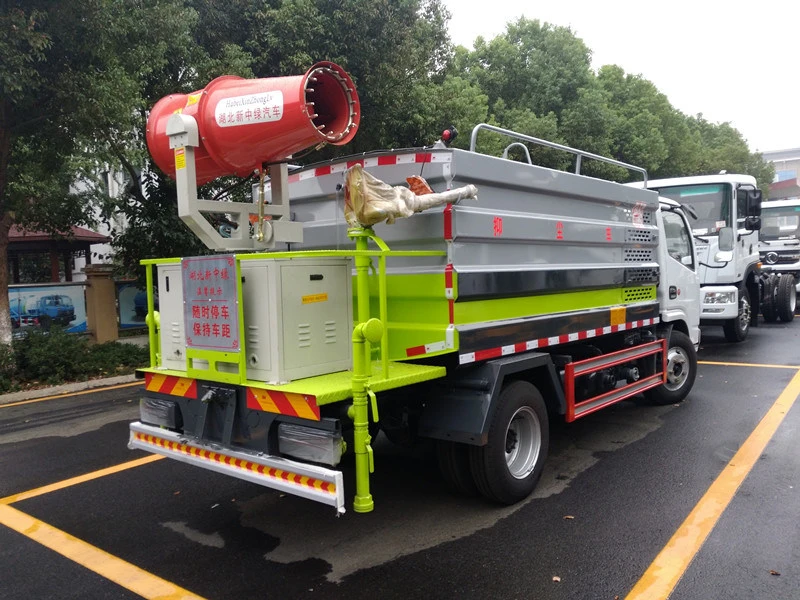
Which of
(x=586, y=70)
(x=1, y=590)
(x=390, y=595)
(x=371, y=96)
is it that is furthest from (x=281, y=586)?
(x=586, y=70)

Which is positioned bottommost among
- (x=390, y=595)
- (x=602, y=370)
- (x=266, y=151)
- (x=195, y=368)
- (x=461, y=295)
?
(x=390, y=595)

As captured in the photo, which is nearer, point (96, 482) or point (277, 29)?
point (96, 482)

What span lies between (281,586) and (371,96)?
10.5 m

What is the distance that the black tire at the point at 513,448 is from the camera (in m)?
4.21

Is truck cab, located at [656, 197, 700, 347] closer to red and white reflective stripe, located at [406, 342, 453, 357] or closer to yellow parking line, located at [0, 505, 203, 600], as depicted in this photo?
red and white reflective stripe, located at [406, 342, 453, 357]

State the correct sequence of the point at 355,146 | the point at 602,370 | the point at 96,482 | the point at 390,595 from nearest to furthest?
the point at 390,595, the point at 96,482, the point at 602,370, the point at 355,146

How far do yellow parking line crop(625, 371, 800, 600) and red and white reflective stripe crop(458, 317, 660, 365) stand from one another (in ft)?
4.65

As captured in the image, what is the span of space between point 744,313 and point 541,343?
342 inches

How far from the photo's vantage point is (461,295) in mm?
4016

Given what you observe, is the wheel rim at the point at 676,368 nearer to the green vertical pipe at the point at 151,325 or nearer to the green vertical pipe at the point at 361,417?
the green vertical pipe at the point at 361,417

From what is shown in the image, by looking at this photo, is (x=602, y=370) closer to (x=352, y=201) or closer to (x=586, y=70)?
(x=352, y=201)

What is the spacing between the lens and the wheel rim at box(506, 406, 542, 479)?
15.0 ft

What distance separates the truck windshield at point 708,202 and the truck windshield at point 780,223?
5.79 metres

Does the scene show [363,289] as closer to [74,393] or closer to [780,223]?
[74,393]
